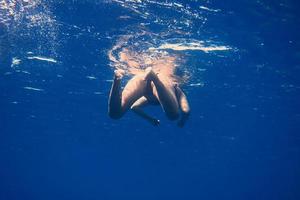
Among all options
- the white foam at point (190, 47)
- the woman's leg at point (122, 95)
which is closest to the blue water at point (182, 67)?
the white foam at point (190, 47)

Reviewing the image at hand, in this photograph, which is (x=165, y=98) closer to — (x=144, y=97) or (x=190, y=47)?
(x=144, y=97)

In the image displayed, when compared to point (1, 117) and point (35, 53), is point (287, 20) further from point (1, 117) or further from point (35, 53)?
point (1, 117)

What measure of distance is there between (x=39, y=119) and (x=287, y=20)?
3116 cm

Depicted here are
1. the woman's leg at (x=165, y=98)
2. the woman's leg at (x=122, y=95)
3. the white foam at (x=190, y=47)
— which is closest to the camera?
the woman's leg at (x=122, y=95)

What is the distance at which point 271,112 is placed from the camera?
2798cm

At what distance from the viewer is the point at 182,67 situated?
18266 mm

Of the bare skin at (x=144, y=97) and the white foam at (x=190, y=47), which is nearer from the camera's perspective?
the bare skin at (x=144, y=97)

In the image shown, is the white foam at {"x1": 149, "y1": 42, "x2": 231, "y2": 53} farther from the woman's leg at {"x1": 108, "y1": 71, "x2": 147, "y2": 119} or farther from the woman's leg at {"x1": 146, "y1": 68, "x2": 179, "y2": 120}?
the woman's leg at {"x1": 146, "y1": 68, "x2": 179, "y2": 120}

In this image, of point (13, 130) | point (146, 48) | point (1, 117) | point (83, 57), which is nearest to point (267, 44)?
point (146, 48)

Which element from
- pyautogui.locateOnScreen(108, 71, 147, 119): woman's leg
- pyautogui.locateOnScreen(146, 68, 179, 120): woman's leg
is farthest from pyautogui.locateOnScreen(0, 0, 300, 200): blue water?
pyautogui.locateOnScreen(146, 68, 179, 120): woman's leg

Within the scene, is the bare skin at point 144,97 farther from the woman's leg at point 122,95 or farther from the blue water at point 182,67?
the blue water at point 182,67

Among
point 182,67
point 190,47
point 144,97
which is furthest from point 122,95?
point 182,67

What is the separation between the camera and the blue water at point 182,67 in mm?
13438

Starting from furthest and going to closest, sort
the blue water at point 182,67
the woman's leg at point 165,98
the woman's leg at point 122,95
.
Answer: the blue water at point 182,67, the woman's leg at point 165,98, the woman's leg at point 122,95
